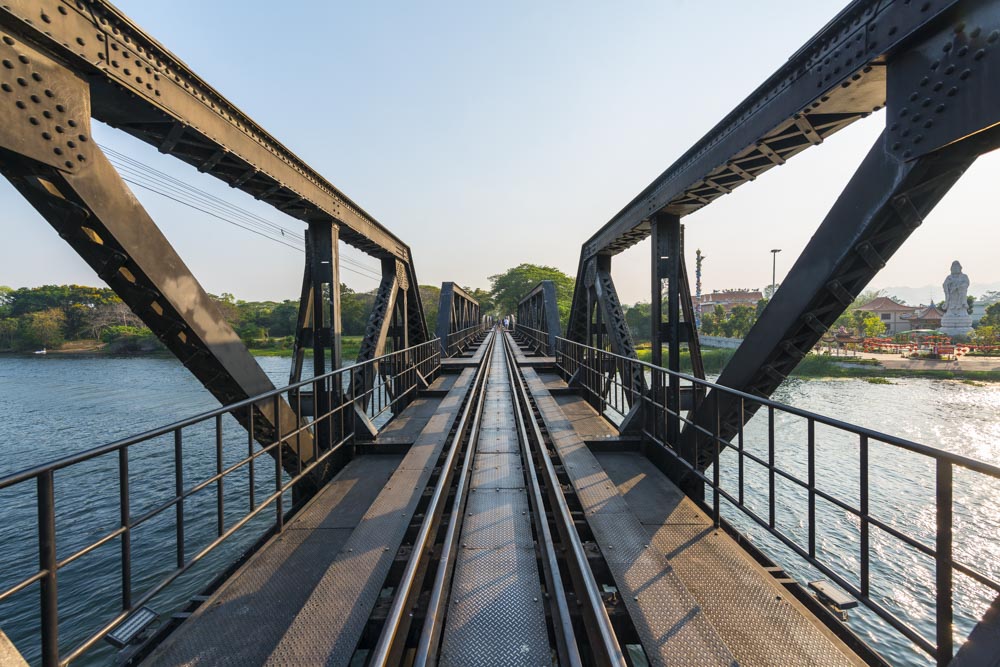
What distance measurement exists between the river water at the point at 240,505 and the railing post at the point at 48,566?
5.46 meters

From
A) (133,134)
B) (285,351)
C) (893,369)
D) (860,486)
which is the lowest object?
(893,369)

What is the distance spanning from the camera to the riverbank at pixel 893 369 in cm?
2995

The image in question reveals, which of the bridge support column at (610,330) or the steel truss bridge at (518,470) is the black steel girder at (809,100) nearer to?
the steel truss bridge at (518,470)

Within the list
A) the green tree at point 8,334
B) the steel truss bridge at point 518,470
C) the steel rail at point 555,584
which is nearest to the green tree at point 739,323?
the steel truss bridge at point 518,470

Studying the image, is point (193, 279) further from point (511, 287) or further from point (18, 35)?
point (511, 287)

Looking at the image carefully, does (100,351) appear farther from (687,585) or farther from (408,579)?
(687,585)

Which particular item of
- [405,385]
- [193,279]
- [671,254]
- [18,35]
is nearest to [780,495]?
[671,254]

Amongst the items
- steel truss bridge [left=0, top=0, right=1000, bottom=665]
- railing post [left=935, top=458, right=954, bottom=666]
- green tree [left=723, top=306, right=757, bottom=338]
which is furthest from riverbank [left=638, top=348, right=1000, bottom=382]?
railing post [left=935, top=458, right=954, bottom=666]

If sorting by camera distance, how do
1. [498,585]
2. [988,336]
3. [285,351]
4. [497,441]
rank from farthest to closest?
[285,351], [988,336], [497,441], [498,585]

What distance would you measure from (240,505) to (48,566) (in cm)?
970

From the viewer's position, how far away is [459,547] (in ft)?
11.5

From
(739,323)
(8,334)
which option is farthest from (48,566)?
(8,334)

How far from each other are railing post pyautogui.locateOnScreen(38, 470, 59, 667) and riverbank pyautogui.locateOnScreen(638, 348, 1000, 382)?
31.9 meters

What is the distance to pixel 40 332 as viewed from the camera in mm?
54625
